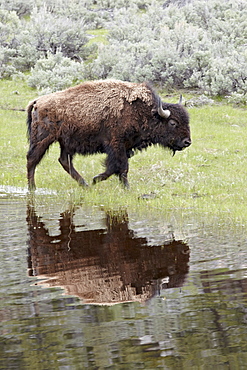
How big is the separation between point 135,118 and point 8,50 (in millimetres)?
16222

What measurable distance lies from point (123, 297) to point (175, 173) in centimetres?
776

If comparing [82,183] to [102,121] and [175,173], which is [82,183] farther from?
[175,173]

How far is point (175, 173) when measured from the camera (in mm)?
11758

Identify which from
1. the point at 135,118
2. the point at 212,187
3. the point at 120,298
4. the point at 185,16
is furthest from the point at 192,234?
the point at 185,16

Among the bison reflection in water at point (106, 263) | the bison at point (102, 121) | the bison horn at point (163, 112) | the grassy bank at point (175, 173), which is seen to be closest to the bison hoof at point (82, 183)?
the bison at point (102, 121)

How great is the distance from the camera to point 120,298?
4125mm

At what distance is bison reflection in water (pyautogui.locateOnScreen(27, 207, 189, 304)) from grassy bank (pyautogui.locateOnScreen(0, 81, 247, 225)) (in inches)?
73.3

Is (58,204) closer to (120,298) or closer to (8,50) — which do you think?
(120,298)

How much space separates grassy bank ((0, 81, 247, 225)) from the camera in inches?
351

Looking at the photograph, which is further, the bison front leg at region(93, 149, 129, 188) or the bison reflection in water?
the bison front leg at region(93, 149, 129, 188)

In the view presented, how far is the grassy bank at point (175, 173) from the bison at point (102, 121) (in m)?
0.58

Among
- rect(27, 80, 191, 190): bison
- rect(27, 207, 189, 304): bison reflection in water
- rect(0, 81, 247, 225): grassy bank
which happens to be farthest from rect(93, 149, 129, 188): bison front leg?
rect(27, 207, 189, 304): bison reflection in water

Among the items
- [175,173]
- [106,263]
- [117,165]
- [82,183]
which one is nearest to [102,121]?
[117,165]

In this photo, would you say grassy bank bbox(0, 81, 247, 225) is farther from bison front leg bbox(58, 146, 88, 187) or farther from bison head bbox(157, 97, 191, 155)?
bison head bbox(157, 97, 191, 155)
